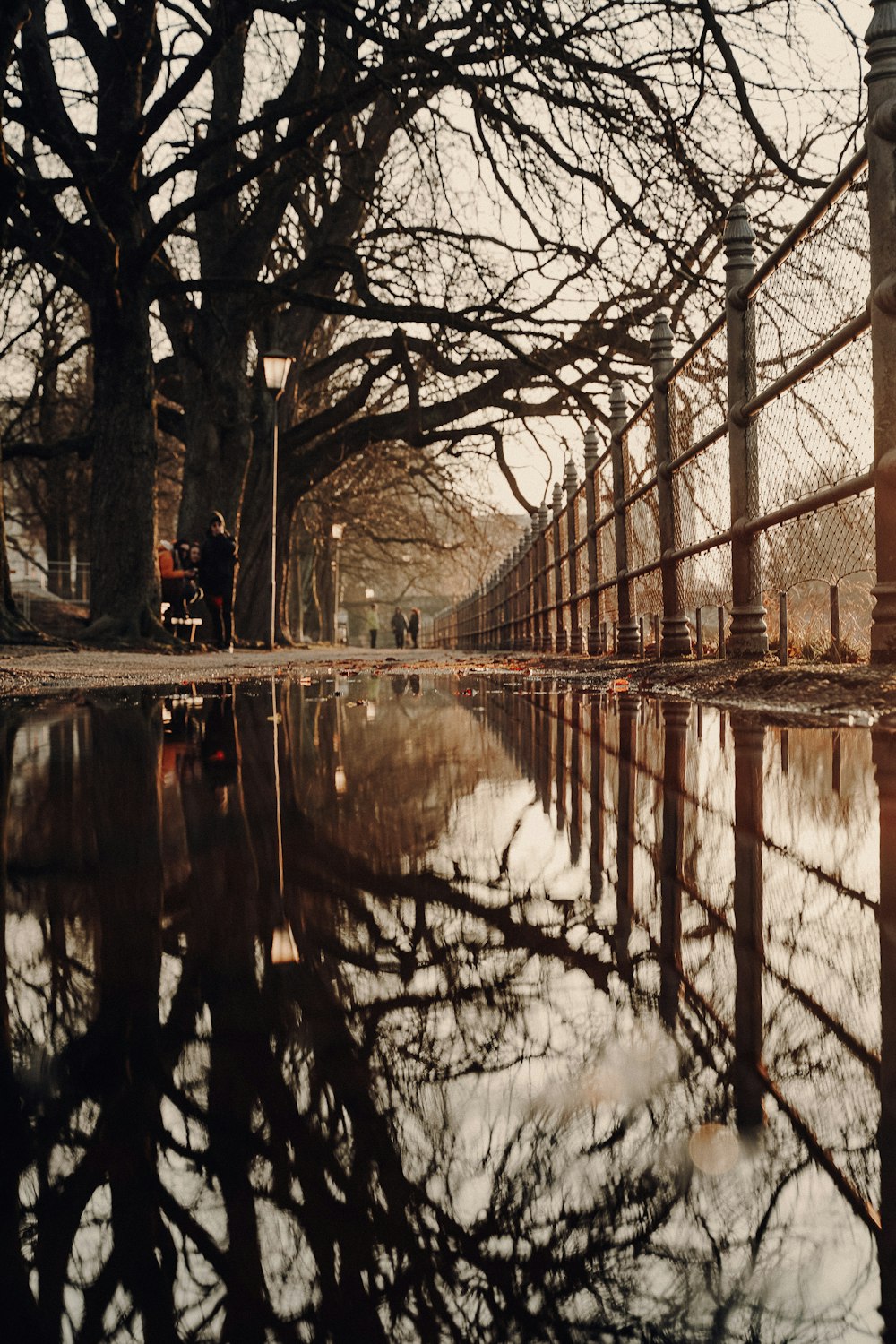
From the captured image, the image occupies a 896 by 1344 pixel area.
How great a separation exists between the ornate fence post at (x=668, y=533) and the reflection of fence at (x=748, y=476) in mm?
10

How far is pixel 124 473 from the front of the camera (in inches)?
505

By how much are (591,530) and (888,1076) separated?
9.49 m

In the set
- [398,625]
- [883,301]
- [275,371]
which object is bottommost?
[883,301]

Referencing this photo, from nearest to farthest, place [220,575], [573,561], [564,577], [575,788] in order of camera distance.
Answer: [575,788], [573,561], [564,577], [220,575]

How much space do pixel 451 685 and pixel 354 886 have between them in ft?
16.3

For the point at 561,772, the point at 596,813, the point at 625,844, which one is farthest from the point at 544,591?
the point at 625,844

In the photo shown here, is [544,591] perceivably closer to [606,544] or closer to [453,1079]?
[606,544]

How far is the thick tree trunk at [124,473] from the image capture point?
12.7m

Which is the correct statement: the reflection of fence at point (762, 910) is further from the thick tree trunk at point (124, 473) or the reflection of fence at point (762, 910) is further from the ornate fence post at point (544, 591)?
the ornate fence post at point (544, 591)

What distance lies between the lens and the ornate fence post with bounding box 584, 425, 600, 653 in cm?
1017

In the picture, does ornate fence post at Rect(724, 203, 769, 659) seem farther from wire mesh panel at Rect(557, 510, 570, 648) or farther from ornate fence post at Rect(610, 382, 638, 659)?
wire mesh panel at Rect(557, 510, 570, 648)

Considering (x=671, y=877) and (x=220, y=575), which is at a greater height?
(x=220, y=575)

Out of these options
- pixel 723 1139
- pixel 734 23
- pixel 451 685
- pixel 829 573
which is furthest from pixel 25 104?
pixel 723 1139

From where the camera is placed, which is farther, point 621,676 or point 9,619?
point 9,619
